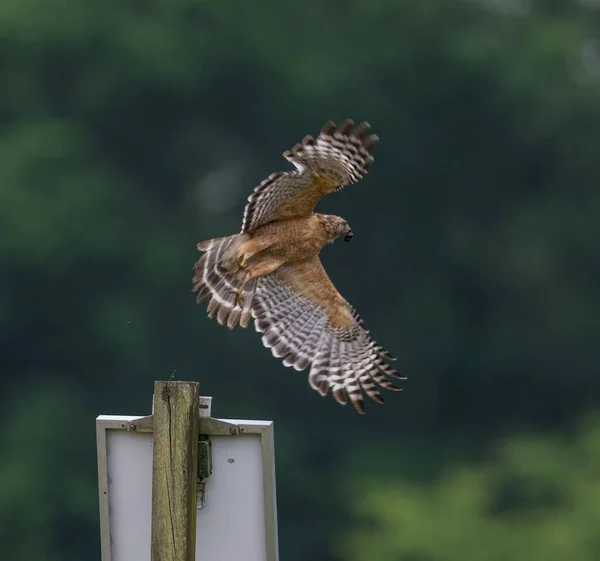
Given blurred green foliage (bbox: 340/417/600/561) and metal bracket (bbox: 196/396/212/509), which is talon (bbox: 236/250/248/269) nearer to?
metal bracket (bbox: 196/396/212/509)

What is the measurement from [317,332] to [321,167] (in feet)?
3.25

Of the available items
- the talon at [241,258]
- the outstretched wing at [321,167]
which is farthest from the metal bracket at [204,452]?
the talon at [241,258]

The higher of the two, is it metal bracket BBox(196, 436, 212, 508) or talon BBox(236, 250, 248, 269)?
talon BBox(236, 250, 248, 269)

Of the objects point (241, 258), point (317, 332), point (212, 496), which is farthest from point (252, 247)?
point (212, 496)

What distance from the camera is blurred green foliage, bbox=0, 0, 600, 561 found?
1636cm

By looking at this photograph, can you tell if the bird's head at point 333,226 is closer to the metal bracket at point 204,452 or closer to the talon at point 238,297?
the talon at point 238,297

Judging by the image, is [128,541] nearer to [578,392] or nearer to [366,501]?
[366,501]

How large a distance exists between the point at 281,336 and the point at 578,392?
13568 millimetres

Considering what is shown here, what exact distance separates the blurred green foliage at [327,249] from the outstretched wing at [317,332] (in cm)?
844

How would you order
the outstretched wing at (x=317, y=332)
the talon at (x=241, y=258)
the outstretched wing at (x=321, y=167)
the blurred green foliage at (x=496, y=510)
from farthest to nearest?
the blurred green foliage at (x=496, y=510)
the outstretched wing at (x=317, y=332)
the talon at (x=241, y=258)
the outstretched wing at (x=321, y=167)

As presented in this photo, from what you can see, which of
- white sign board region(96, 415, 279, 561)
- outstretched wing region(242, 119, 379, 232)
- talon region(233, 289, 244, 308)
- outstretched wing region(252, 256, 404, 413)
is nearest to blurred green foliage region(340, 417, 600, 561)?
outstretched wing region(252, 256, 404, 413)

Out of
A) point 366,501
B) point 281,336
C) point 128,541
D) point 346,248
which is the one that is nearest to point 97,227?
point 346,248

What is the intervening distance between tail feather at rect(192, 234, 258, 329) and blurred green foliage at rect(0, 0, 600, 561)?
8819mm

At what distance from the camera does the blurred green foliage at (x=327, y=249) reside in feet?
53.7
